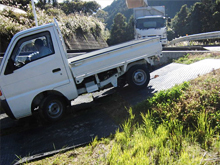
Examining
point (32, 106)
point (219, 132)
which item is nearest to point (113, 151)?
point (219, 132)

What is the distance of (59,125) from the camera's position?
498 centimetres

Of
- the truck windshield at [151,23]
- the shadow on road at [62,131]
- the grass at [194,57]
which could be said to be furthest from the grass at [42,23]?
the grass at [194,57]

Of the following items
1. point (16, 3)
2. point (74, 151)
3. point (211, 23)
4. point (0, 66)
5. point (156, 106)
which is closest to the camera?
point (74, 151)

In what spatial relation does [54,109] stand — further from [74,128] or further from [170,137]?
[170,137]

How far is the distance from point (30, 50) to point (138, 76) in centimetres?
315

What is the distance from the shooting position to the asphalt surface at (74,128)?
3.99m

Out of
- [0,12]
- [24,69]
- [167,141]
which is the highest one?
[0,12]

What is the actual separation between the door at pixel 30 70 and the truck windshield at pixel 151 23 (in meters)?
10.4

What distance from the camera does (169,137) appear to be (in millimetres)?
3305

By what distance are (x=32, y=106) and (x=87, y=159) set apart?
2609 millimetres

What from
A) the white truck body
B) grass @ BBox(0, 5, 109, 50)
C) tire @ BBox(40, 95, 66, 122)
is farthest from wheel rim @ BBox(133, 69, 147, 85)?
grass @ BBox(0, 5, 109, 50)

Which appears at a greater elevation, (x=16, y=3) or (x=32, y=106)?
(x=16, y=3)

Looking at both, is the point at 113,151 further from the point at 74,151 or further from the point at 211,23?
the point at 211,23

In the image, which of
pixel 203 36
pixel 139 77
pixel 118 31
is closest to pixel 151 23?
pixel 203 36
